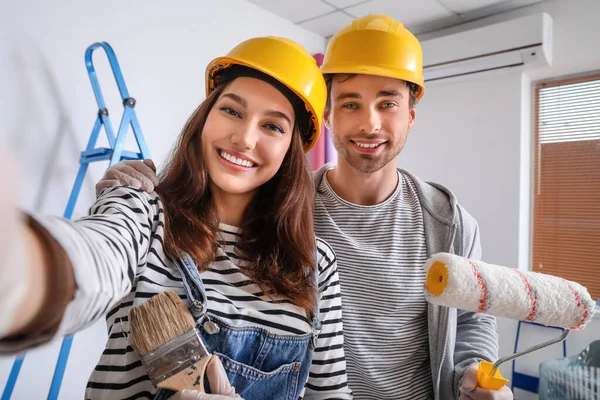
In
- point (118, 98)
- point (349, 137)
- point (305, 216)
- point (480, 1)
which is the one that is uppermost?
point (480, 1)

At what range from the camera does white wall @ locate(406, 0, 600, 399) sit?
274cm

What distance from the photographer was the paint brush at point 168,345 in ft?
2.26

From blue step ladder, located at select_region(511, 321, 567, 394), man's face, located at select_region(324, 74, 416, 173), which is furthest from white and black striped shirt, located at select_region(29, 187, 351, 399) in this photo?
blue step ladder, located at select_region(511, 321, 567, 394)

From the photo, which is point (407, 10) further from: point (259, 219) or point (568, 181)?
point (259, 219)

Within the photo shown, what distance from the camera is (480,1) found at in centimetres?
282

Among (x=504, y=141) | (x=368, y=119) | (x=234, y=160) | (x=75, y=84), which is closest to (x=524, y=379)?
(x=504, y=141)

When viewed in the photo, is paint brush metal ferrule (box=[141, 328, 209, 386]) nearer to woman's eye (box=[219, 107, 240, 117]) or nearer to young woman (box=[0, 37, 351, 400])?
young woman (box=[0, 37, 351, 400])

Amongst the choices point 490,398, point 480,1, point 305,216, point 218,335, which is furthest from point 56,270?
point 480,1

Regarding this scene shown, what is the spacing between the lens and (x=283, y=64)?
0.94m

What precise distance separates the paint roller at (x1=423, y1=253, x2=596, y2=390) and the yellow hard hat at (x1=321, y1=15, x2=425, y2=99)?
0.69 metres

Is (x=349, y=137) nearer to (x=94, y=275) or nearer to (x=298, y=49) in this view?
(x=298, y=49)

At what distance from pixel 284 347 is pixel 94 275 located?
0.50 m

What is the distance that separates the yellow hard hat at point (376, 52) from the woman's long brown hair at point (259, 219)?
1.27 ft

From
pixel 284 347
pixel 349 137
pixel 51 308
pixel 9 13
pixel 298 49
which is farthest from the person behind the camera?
pixel 9 13
